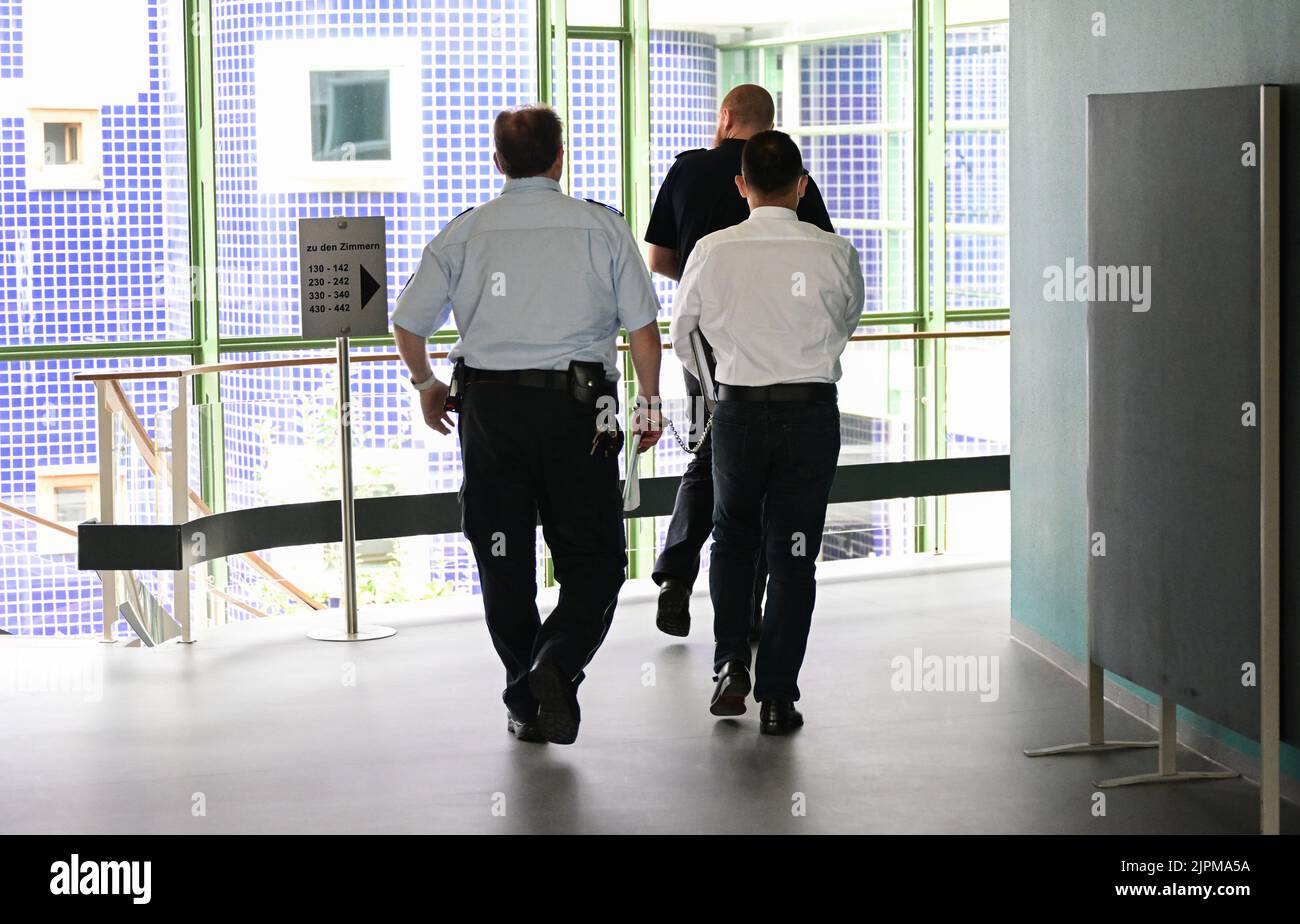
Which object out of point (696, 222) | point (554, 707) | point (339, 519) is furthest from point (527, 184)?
point (339, 519)

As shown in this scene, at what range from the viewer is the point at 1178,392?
11.1ft

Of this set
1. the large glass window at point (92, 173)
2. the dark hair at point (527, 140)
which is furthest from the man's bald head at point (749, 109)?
the large glass window at point (92, 173)

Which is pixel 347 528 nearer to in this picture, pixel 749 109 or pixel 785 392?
pixel 749 109

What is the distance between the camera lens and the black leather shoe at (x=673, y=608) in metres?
4.89

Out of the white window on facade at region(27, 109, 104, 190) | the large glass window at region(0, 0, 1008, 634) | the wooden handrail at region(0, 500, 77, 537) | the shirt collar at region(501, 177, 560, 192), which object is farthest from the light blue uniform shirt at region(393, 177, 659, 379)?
the white window on facade at region(27, 109, 104, 190)

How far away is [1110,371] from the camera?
3.66m

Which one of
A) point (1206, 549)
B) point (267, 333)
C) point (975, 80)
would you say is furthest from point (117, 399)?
point (975, 80)

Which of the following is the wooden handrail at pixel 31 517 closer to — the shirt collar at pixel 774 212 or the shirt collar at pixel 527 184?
the shirt collar at pixel 527 184

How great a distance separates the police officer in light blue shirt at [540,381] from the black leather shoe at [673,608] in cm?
94

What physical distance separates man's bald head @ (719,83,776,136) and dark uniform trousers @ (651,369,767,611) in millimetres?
824

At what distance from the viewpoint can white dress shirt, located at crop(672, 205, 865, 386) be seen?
12.7 feet

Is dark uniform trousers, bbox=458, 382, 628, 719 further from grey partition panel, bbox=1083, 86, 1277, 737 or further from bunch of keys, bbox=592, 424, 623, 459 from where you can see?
grey partition panel, bbox=1083, 86, 1277, 737

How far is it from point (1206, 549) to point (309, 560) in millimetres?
3784
